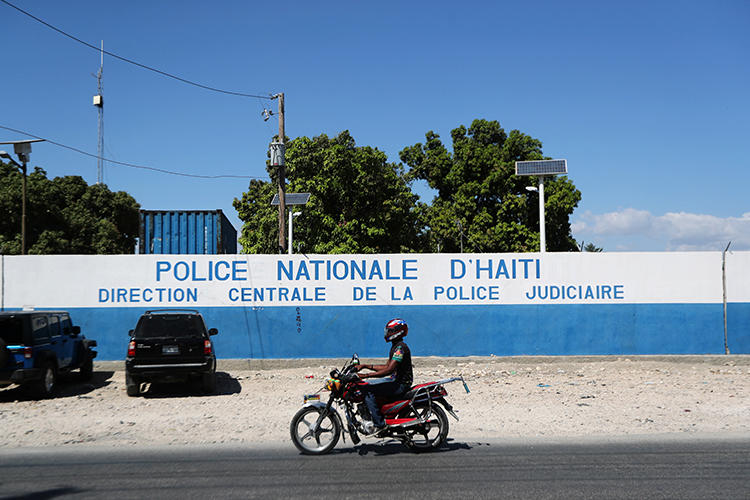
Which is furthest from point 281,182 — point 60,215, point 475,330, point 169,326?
point 60,215

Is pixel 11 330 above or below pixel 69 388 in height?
above

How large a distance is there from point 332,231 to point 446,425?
27.2 m

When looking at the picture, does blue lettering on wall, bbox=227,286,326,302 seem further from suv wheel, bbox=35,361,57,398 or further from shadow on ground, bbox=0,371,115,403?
suv wheel, bbox=35,361,57,398

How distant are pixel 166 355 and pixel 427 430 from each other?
668cm

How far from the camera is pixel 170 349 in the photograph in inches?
489

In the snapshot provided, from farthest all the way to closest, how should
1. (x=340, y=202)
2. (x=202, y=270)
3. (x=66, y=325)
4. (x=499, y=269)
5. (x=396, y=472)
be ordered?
1. (x=340, y=202)
2. (x=499, y=269)
3. (x=202, y=270)
4. (x=66, y=325)
5. (x=396, y=472)

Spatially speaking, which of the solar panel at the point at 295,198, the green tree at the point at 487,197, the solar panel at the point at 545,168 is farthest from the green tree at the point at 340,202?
the solar panel at the point at 545,168

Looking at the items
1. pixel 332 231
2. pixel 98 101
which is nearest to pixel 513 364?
pixel 332 231

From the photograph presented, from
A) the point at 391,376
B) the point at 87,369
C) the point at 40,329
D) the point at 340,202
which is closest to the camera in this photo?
the point at 391,376

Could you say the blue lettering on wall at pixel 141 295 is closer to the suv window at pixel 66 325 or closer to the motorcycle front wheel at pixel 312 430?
the suv window at pixel 66 325

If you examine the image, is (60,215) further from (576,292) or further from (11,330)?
(576,292)

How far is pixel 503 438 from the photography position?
8984mm

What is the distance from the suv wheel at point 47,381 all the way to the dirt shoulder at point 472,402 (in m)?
0.25

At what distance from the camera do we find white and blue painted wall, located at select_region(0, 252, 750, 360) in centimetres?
1652
